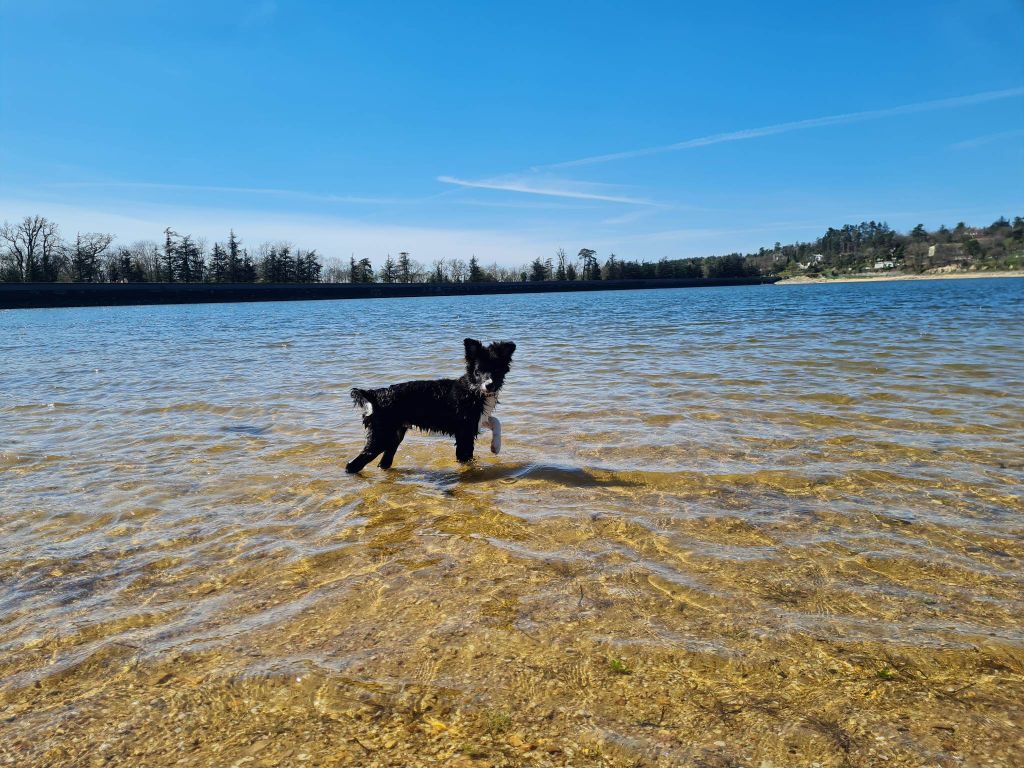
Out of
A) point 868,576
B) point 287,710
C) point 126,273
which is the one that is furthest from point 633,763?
point 126,273

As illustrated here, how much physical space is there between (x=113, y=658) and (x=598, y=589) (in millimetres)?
2782

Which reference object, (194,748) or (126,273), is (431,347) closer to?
(194,748)

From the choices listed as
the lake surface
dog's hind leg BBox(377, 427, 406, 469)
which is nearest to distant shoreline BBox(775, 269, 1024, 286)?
the lake surface

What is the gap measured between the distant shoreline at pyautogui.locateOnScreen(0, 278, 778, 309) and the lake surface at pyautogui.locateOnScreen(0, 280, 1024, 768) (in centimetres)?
9015

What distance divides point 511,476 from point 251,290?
114 metres

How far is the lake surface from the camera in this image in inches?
103

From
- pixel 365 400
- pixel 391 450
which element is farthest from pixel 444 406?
pixel 365 400

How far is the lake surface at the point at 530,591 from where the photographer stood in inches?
103

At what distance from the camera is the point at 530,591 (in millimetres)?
3908

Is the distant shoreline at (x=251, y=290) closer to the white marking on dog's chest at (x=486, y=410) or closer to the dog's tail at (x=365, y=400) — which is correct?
the dog's tail at (x=365, y=400)

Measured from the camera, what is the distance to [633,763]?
7.89ft

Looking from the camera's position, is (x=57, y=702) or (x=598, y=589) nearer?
(x=57, y=702)

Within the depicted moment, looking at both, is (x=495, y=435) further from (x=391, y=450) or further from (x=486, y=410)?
(x=391, y=450)

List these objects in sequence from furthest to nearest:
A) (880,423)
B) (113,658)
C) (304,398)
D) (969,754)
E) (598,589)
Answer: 1. (304,398)
2. (880,423)
3. (598,589)
4. (113,658)
5. (969,754)
